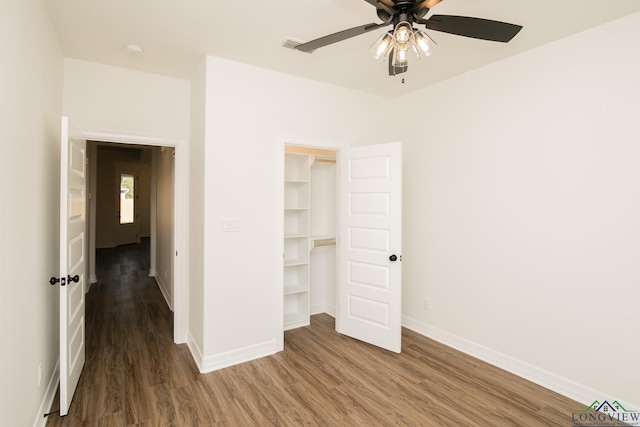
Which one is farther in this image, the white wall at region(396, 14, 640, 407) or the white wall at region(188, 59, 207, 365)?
the white wall at region(188, 59, 207, 365)

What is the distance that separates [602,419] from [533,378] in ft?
1.65

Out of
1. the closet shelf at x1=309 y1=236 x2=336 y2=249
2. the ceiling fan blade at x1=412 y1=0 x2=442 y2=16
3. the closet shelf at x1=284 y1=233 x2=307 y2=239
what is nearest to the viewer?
the ceiling fan blade at x1=412 y1=0 x2=442 y2=16

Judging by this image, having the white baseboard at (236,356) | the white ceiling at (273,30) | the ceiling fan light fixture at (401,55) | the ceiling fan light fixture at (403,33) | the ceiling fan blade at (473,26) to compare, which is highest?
the white ceiling at (273,30)

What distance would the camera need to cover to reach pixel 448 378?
9.37 feet

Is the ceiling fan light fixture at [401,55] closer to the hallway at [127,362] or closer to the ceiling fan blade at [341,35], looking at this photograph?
the ceiling fan blade at [341,35]

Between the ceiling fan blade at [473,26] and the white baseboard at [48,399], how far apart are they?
3.30 meters

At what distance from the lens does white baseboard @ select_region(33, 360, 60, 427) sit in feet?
6.92

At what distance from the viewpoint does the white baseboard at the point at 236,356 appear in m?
2.97

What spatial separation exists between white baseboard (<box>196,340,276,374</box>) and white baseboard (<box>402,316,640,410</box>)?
1.78m

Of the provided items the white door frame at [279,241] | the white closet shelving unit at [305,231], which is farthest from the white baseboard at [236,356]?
the white closet shelving unit at [305,231]

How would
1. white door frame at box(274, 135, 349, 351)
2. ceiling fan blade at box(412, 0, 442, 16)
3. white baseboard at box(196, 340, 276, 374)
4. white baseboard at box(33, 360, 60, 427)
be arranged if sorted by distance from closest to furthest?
ceiling fan blade at box(412, 0, 442, 16) → white baseboard at box(33, 360, 60, 427) → white baseboard at box(196, 340, 276, 374) → white door frame at box(274, 135, 349, 351)

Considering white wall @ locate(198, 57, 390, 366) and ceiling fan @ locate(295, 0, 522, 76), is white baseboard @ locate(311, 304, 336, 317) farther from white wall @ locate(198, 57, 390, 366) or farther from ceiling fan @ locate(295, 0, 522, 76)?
ceiling fan @ locate(295, 0, 522, 76)

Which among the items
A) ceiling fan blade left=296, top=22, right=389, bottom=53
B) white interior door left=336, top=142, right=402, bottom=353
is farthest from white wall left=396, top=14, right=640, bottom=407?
ceiling fan blade left=296, top=22, right=389, bottom=53

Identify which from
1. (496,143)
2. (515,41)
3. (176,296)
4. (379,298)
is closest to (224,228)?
(176,296)
